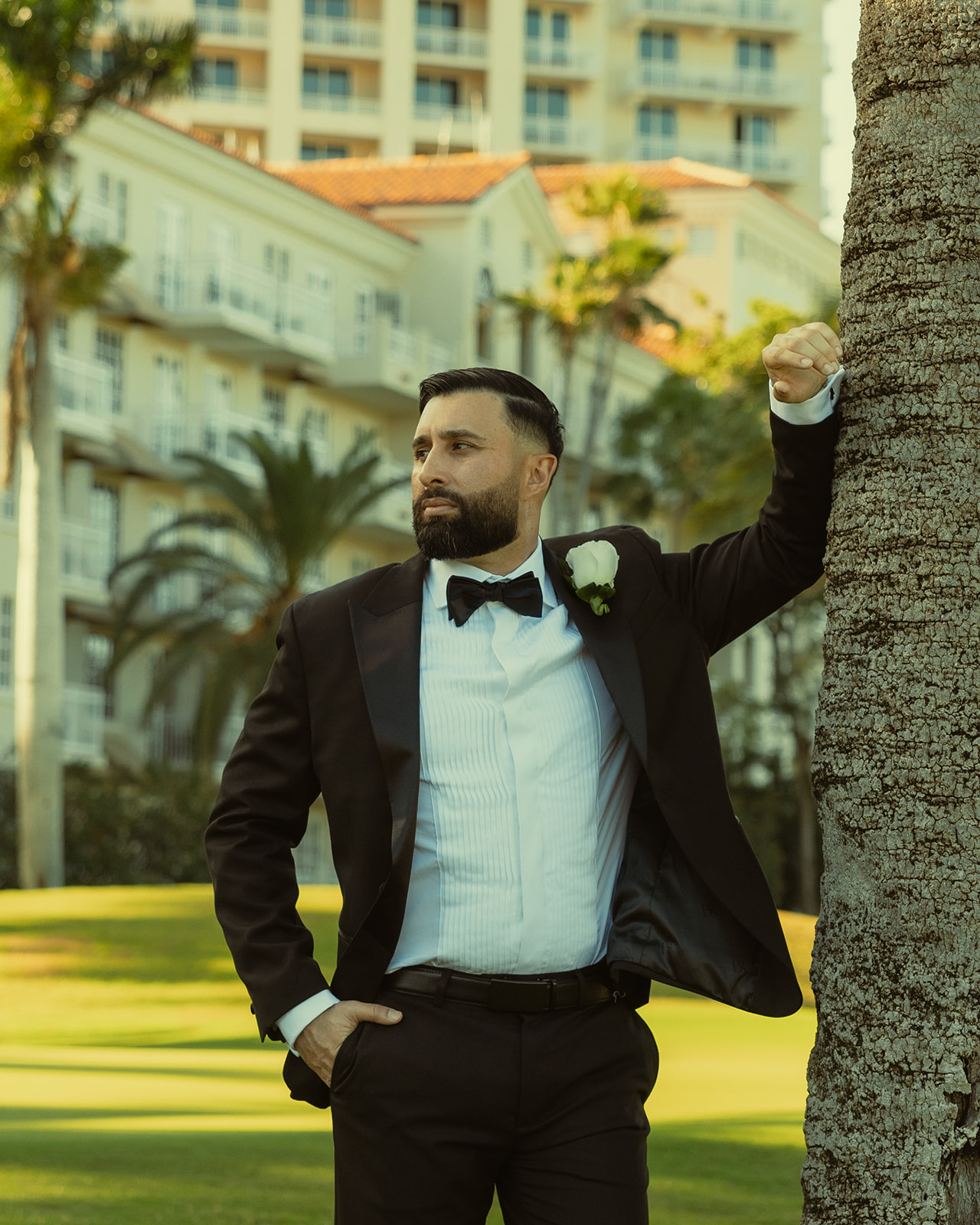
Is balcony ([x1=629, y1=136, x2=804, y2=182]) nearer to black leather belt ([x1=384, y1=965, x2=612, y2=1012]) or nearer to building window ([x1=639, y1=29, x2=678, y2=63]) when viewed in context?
building window ([x1=639, y1=29, x2=678, y2=63])

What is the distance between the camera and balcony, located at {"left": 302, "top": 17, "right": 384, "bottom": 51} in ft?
244

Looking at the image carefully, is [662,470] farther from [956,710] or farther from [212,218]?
[956,710]

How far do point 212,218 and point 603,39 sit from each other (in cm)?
4637

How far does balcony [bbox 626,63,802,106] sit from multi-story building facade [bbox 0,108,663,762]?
118 feet

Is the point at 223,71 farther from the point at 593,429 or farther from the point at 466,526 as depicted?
the point at 466,526

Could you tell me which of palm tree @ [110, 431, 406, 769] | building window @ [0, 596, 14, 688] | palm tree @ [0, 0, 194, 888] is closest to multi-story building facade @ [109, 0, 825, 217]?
building window @ [0, 596, 14, 688]

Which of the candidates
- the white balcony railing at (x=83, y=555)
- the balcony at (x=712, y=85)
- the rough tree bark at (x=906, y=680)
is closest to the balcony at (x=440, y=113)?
the balcony at (x=712, y=85)

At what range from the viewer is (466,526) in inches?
159

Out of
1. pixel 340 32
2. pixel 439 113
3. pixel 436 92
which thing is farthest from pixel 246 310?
pixel 436 92

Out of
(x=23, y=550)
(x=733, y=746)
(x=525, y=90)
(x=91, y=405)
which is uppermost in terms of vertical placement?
(x=525, y=90)

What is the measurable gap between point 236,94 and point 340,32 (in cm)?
488

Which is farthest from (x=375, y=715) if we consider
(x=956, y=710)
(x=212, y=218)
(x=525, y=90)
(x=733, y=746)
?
(x=525, y=90)

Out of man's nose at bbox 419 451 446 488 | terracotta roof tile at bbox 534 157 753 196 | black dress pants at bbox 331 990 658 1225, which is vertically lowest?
black dress pants at bbox 331 990 658 1225

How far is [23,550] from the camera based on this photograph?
1144 inches
